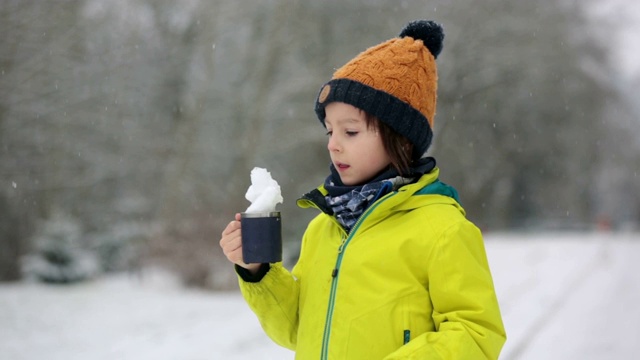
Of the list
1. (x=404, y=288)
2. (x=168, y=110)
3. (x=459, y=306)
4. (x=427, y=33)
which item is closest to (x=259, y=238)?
(x=404, y=288)

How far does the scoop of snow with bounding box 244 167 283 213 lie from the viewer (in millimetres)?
2213

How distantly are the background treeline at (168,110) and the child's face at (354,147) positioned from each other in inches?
393

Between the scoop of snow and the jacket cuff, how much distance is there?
22 centimetres

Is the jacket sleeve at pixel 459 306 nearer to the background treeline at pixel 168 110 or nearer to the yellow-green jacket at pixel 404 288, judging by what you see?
the yellow-green jacket at pixel 404 288

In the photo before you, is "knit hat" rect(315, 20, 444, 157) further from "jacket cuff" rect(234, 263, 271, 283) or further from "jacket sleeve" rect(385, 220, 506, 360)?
"jacket cuff" rect(234, 263, 271, 283)

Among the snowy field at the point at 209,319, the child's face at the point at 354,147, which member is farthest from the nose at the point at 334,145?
the snowy field at the point at 209,319

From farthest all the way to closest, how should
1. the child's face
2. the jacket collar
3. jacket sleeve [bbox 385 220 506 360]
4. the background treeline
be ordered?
the background treeline, the child's face, the jacket collar, jacket sleeve [bbox 385 220 506 360]

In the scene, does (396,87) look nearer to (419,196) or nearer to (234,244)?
(419,196)

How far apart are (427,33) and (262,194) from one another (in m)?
0.84

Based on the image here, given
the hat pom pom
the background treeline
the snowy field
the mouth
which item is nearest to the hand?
the mouth

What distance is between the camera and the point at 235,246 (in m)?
2.25

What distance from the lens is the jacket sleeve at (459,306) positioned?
72.2 inches

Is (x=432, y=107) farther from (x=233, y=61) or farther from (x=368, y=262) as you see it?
(x=233, y=61)

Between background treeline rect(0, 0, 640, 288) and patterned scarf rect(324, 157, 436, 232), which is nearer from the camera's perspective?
patterned scarf rect(324, 157, 436, 232)
